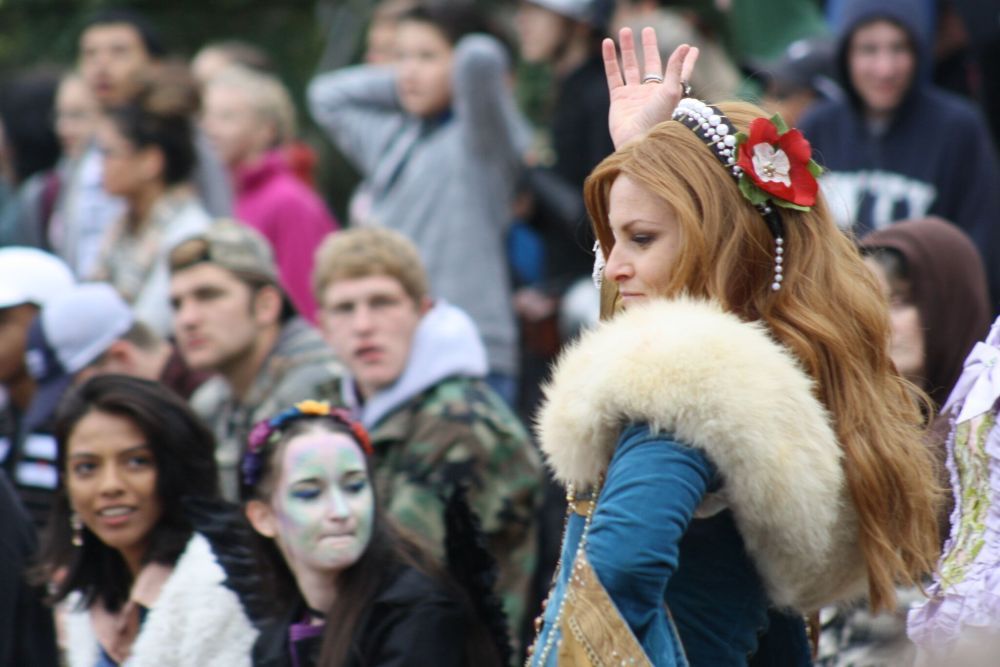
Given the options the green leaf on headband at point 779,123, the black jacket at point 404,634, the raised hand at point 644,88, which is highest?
the raised hand at point 644,88

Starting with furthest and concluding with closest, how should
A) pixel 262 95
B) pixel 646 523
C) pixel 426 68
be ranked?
pixel 262 95 < pixel 426 68 < pixel 646 523

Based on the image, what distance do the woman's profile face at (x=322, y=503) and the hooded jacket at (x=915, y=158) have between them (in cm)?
267

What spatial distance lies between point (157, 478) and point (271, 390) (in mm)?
1202

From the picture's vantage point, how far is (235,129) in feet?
28.0

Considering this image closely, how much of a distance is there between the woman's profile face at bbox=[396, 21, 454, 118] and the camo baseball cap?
1627 millimetres

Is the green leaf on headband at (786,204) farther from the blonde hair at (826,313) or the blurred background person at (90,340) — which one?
the blurred background person at (90,340)

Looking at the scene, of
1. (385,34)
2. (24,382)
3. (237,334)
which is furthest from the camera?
(385,34)

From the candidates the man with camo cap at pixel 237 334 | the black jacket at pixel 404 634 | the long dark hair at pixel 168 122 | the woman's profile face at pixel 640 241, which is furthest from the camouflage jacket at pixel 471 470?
the long dark hair at pixel 168 122

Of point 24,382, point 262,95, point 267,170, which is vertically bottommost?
point 24,382

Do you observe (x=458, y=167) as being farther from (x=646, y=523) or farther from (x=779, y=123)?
(x=646, y=523)

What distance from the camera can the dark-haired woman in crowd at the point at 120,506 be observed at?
466cm

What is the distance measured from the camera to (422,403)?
545cm

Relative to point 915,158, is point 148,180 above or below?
above

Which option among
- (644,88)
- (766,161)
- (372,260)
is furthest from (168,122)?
(766,161)
